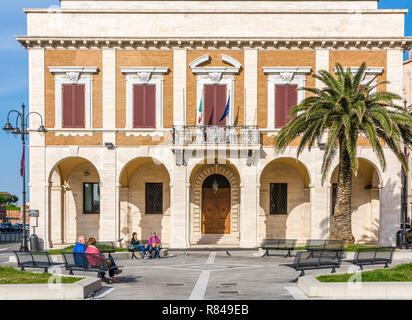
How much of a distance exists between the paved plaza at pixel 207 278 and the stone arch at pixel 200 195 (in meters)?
5.92

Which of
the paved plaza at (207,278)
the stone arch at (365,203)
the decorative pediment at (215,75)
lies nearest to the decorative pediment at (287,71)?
the decorative pediment at (215,75)

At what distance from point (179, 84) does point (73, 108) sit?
18.4 ft

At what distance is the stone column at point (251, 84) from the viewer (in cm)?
2803

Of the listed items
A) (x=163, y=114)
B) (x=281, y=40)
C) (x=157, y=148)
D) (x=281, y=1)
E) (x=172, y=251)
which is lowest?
(x=172, y=251)

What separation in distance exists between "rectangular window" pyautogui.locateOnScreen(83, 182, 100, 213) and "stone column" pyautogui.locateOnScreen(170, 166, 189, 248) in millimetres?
5239

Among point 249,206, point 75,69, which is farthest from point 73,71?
point 249,206

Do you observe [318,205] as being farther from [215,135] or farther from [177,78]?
[177,78]

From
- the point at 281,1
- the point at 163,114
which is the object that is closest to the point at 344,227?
the point at 163,114

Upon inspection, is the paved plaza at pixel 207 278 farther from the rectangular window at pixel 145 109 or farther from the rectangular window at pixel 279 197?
the rectangular window at pixel 145 109

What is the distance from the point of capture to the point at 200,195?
99.3ft
